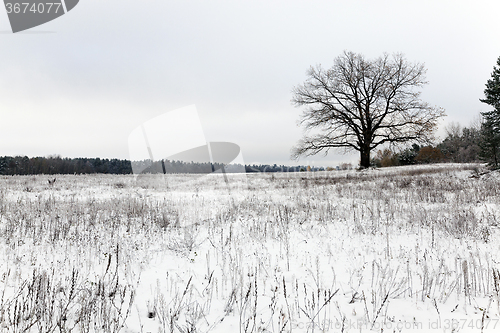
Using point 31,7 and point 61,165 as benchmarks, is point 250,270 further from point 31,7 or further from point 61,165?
point 61,165

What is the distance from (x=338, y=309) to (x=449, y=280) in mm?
1870

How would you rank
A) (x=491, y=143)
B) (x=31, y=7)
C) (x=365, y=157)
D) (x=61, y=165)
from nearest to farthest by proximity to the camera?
(x=31, y=7), (x=491, y=143), (x=365, y=157), (x=61, y=165)

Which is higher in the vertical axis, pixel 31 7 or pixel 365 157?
pixel 31 7

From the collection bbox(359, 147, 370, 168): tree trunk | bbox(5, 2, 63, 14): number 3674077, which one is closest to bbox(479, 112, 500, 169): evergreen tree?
bbox(359, 147, 370, 168): tree trunk

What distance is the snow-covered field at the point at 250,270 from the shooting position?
102 inches

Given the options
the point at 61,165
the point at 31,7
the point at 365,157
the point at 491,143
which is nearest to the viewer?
the point at 31,7

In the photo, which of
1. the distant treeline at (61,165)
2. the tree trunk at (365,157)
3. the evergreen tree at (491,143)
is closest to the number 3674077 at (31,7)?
the tree trunk at (365,157)

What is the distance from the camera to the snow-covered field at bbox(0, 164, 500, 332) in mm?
2584

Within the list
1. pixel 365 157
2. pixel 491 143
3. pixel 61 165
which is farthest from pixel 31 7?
pixel 61 165

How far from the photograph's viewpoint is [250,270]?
3.78 meters

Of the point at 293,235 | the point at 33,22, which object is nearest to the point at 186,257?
the point at 293,235

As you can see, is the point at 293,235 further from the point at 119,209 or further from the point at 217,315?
the point at 119,209

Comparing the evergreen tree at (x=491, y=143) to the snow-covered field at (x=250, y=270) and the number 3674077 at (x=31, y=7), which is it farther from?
the number 3674077 at (x=31, y=7)

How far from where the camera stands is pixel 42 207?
A: 23.6 ft
